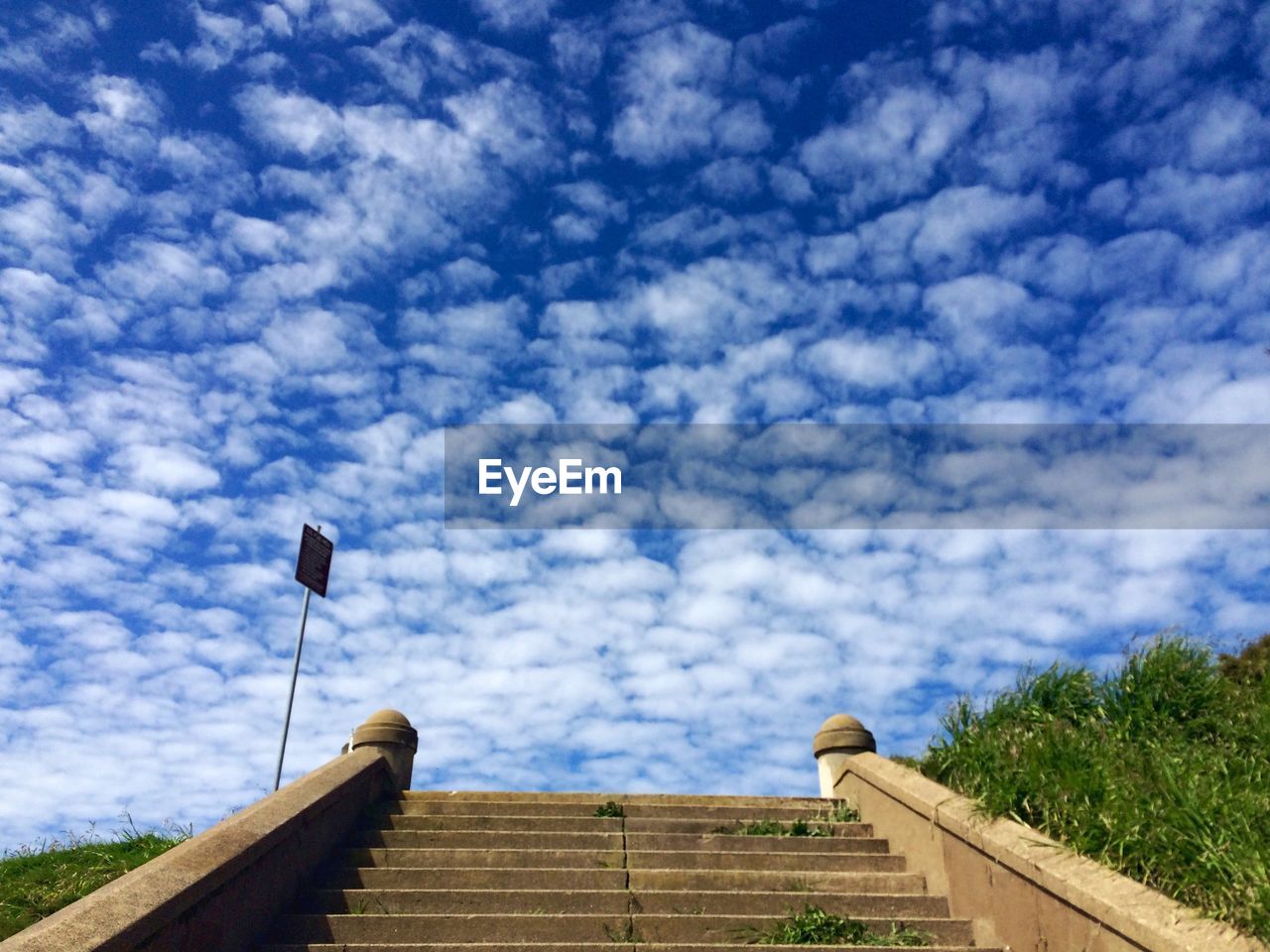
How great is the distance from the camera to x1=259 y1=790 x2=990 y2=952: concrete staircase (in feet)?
21.8

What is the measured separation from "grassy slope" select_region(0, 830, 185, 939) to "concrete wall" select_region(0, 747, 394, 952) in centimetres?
192

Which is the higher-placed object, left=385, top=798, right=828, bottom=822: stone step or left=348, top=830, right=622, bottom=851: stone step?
left=385, top=798, right=828, bottom=822: stone step

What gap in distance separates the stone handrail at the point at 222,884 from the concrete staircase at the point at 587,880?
24cm

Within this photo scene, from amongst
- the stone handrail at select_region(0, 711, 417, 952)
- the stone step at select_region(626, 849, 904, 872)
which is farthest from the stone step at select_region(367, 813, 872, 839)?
the stone step at select_region(626, 849, 904, 872)

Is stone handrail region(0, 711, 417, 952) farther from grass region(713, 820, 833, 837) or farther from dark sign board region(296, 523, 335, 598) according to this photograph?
dark sign board region(296, 523, 335, 598)

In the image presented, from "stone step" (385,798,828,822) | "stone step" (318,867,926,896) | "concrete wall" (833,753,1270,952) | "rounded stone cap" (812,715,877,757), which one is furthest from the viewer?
"rounded stone cap" (812,715,877,757)

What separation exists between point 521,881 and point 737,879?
66.6 inches

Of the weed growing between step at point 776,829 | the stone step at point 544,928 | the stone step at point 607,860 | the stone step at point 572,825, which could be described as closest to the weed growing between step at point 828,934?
the stone step at point 544,928

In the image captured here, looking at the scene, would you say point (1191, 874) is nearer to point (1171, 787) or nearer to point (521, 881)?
point (1171, 787)

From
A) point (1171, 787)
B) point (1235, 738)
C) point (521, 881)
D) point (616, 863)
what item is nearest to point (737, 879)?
point (616, 863)

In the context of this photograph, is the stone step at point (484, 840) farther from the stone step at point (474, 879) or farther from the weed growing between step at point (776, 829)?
the weed growing between step at point (776, 829)

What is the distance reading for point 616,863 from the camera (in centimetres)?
791

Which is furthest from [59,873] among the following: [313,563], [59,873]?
[313,563]

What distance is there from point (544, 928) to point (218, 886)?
85.3 inches
